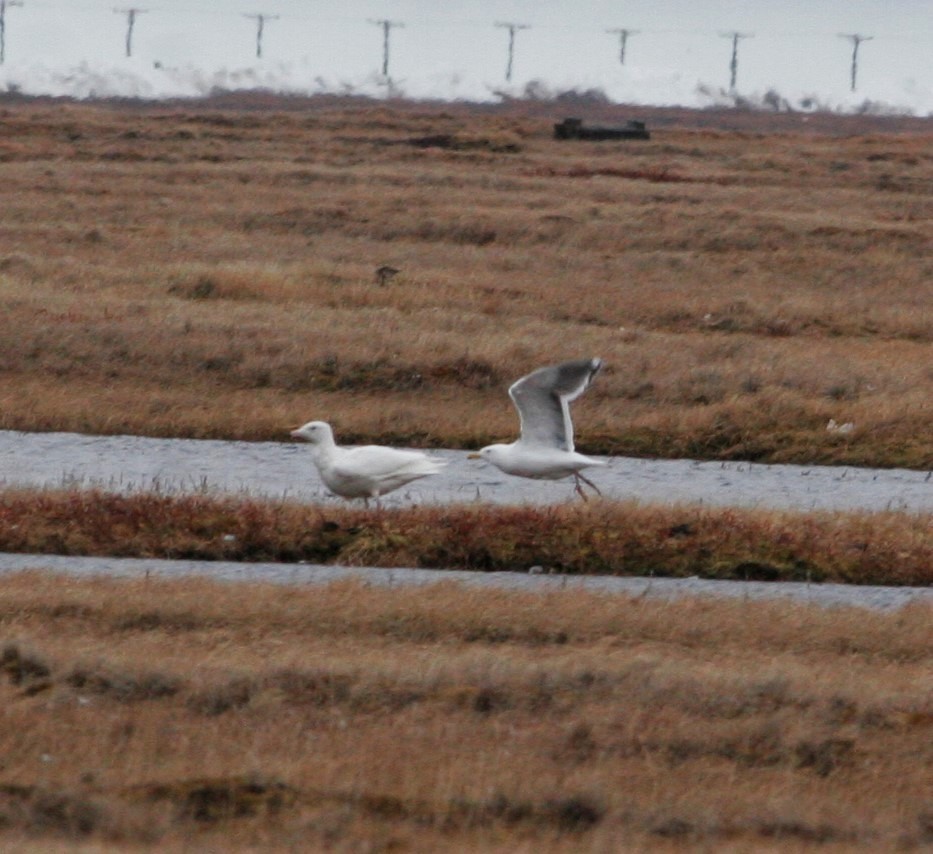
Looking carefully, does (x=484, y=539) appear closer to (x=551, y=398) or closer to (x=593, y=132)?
(x=551, y=398)

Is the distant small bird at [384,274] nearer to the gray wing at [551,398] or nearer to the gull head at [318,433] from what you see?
the gull head at [318,433]

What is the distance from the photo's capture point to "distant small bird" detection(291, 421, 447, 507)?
39.1 ft

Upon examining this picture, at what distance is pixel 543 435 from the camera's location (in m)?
12.2

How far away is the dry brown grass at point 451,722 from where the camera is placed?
6.35 metres

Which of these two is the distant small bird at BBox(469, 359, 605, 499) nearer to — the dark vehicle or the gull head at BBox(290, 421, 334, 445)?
the gull head at BBox(290, 421, 334, 445)

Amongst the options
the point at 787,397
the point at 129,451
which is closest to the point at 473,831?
the point at 129,451

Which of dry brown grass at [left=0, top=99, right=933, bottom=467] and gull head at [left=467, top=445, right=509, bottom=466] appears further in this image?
dry brown grass at [left=0, top=99, right=933, bottom=467]

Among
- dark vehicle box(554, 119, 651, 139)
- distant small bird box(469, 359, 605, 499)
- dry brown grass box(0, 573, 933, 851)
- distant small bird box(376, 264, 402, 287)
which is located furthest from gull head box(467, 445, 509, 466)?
dark vehicle box(554, 119, 651, 139)

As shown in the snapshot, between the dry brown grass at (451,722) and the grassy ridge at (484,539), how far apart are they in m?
1.63

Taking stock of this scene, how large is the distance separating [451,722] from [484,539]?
13.9 feet

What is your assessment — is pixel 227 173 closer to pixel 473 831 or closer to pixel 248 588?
pixel 248 588

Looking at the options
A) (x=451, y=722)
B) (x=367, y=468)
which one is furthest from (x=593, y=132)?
(x=451, y=722)

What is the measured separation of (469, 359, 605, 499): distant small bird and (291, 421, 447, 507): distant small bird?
41 cm

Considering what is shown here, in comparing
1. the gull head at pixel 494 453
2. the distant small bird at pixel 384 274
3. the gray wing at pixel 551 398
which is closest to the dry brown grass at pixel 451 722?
the gray wing at pixel 551 398
